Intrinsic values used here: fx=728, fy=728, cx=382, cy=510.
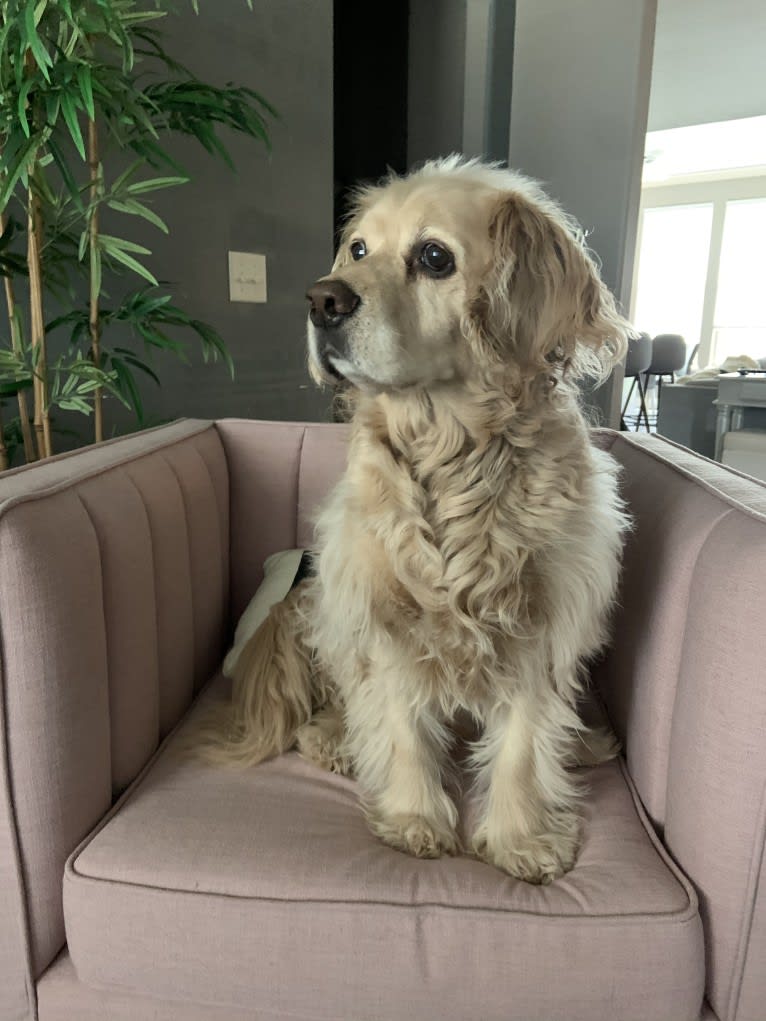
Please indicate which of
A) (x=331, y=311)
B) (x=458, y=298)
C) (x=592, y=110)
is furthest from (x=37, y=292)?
(x=592, y=110)

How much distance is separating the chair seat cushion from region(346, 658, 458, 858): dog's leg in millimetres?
96

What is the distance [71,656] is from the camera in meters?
0.89

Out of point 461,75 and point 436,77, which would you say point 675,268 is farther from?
point 461,75

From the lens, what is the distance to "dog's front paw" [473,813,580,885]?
0.94 m

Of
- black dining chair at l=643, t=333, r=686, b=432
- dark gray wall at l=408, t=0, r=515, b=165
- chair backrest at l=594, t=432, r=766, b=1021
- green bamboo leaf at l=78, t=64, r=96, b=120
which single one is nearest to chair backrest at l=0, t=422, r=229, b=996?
green bamboo leaf at l=78, t=64, r=96, b=120

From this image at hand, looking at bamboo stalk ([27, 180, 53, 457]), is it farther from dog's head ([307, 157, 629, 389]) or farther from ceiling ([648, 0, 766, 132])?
ceiling ([648, 0, 766, 132])

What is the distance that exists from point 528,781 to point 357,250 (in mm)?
841

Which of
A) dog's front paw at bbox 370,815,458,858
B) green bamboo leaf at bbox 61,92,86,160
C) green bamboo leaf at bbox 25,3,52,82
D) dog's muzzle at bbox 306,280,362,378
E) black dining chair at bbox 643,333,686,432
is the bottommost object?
dog's front paw at bbox 370,815,458,858

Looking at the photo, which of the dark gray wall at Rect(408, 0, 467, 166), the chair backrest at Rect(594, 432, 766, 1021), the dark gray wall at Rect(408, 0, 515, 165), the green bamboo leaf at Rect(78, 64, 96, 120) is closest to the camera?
the chair backrest at Rect(594, 432, 766, 1021)

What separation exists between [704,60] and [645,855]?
667 cm

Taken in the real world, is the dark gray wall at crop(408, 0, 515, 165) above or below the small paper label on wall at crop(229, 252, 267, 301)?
above

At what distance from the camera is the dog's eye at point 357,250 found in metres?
1.10

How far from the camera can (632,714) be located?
3.76ft

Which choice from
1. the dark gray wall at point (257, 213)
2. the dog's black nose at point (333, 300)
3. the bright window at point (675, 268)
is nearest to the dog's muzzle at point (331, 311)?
the dog's black nose at point (333, 300)
